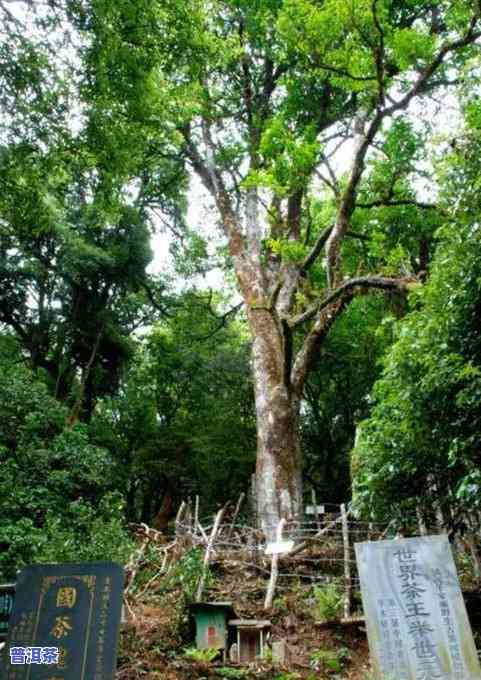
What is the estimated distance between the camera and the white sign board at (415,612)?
4.04m

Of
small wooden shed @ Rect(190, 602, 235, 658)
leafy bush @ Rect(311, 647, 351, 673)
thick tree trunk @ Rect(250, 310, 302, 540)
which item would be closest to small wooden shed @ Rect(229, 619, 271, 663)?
small wooden shed @ Rect(190, 602, 235, 658)

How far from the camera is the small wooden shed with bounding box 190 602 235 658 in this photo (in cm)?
574

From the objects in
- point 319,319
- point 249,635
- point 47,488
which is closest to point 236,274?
point 319,319

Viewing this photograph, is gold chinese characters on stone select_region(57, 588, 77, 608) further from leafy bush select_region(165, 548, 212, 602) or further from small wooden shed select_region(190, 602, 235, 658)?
leafy bush select_region(165, 548, 212, 602)

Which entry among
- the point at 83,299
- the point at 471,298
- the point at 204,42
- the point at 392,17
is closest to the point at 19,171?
the point at 204,42

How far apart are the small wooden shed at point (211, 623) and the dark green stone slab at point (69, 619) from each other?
6.45ft

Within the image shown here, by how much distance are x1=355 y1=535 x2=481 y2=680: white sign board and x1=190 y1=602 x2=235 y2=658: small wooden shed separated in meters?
2.08

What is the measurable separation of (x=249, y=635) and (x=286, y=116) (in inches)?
401

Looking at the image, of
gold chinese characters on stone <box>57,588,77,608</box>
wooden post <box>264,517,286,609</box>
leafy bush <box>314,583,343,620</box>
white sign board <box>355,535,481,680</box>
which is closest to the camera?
white sign board <box>355,535,481,680</box>

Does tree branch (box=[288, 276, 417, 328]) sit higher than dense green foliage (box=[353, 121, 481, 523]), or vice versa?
tree branch (box=[288, 276, 417, 328])

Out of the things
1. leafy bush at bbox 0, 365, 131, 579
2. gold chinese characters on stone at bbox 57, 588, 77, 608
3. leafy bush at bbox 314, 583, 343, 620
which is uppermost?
leafy bush at bbox 0, 365, 131, 579

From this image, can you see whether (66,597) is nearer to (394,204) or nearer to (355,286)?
(355,286)

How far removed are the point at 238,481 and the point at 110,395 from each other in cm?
485

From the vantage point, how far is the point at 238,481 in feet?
55.4
